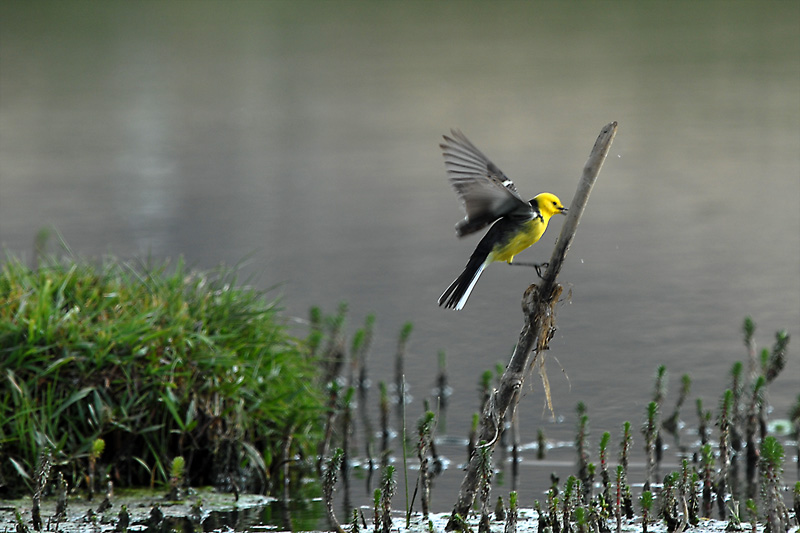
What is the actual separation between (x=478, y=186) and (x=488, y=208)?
127 millimetres

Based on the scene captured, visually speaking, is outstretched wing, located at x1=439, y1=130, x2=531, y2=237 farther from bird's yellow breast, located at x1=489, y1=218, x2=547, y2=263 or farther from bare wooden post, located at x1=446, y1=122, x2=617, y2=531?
bare wooden post, located at x1=446, y1=122, x2=617, y2=531

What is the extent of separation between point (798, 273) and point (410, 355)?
446cm

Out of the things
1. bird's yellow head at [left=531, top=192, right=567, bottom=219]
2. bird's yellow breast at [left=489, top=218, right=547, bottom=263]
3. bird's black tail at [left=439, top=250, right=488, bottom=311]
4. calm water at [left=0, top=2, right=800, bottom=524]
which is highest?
calm water at [left=0, top=2, right=800, bottom=524]

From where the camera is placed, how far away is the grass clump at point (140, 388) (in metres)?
5.79

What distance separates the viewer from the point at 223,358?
6.22 meters

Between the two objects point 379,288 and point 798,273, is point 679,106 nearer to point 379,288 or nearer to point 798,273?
point 798,273

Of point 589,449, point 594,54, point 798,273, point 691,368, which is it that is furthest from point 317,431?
point 594,54

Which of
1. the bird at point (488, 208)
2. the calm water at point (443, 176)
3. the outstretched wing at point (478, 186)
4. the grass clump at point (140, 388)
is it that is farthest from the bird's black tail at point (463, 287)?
the grass clump at point (140, 388)

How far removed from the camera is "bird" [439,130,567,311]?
16.9ft

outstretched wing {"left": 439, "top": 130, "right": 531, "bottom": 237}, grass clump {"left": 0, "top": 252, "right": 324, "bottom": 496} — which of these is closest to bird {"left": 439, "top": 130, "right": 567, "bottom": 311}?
outstretched wing {"left": 439, "top": 130, "right": 531, "bottom": 237}

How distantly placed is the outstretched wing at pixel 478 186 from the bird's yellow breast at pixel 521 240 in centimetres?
9

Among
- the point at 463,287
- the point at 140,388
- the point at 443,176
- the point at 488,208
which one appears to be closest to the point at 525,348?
the point at 463,287

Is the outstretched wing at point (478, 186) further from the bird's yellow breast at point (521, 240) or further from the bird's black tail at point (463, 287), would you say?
the bird's black tail at point (463, 287)

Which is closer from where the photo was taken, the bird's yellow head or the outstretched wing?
the outstretched wing
